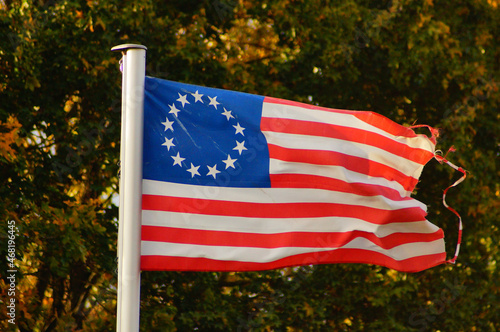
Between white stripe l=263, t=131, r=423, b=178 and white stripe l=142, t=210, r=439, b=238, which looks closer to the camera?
Result: white stripe l=142, t=210, r=439, b=238

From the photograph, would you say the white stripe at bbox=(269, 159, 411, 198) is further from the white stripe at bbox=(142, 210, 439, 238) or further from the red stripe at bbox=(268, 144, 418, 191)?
the white stripe at bbox=(142, 210, 439, 238)

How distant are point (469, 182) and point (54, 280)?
6312mm

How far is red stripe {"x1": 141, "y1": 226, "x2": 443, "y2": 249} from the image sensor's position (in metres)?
3.78

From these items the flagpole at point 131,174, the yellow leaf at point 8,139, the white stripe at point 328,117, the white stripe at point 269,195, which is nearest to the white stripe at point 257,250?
the flagpole at point 131,174

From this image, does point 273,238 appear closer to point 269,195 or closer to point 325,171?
point 269,195

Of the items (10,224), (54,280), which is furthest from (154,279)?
(10,224)

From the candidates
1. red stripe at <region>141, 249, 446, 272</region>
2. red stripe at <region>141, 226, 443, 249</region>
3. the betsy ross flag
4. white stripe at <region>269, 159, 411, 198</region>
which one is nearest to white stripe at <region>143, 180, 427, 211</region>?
the betsy ross flag

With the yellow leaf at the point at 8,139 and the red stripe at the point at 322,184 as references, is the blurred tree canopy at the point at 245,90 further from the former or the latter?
the red stripe at the point at 322,184

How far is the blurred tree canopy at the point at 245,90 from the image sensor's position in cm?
748

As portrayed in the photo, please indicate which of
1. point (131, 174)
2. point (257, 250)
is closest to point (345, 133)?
point (257, 250)

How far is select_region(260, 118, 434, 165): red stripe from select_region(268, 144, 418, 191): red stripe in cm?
13

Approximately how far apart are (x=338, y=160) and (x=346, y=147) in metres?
0.15

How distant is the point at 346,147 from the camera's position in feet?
14.5

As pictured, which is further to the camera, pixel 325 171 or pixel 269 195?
pixel 325 171
